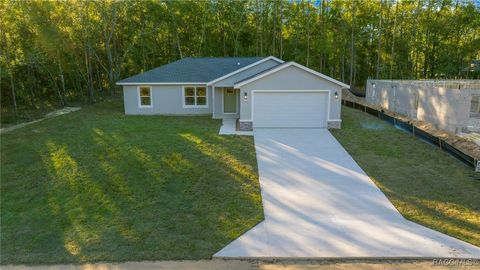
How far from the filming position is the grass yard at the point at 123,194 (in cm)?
692

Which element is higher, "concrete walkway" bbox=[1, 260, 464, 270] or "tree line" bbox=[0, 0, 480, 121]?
"tree line" bbox=[0, 0, 480, 121]

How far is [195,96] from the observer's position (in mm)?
18938

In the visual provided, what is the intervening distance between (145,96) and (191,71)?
3.08m

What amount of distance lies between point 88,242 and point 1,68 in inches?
565

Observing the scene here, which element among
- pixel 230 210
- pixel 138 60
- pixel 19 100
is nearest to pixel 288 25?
pixel 138 60

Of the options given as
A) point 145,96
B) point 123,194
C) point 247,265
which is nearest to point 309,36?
point 145,96

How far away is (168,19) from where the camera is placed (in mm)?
31797

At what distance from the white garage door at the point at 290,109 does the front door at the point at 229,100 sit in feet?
10.7

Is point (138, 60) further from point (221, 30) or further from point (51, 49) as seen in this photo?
point (51, 49)

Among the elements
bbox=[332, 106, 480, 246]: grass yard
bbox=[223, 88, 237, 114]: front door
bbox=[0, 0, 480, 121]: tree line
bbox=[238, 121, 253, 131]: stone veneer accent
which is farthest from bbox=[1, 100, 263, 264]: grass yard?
bbox=[0, 0, 480, 121]: tree line

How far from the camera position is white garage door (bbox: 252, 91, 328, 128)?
15375mm

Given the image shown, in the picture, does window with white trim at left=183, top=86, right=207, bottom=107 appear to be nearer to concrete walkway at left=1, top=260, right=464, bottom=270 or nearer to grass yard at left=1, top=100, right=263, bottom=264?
grass yard at left=1, top=100, right=263, bottom=264

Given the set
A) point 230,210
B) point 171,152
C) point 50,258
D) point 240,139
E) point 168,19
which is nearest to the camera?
point 50,258

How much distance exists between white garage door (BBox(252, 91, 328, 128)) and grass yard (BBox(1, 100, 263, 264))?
240 centimetres
